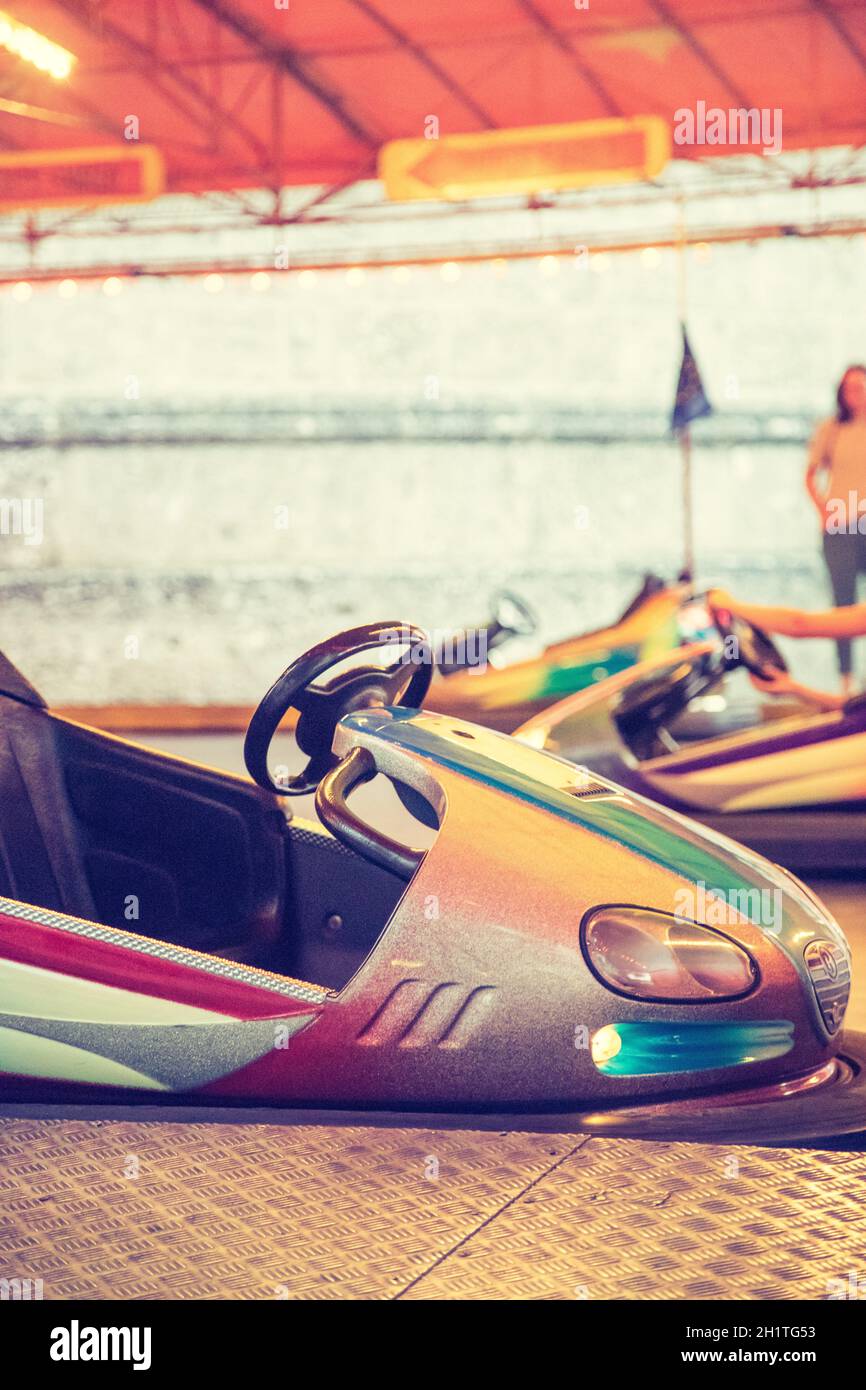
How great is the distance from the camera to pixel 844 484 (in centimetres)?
589

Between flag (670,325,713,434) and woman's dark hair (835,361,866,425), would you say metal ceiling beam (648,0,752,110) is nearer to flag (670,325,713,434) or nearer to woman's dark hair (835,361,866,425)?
flag (670,325,713,434)

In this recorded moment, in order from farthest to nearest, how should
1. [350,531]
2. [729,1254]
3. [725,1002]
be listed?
[350,531]
[725,1002]
[729,1254]

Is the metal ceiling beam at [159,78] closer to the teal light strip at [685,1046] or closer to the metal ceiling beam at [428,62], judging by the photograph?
the metal ceiling beam at [428,62]

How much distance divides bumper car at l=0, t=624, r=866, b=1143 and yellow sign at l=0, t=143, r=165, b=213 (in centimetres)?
602

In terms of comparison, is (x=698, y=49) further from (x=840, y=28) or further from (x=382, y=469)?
(x=382, y=469)

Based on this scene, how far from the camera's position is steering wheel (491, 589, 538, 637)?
205 inches

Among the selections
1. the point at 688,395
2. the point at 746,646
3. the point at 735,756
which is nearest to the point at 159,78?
the point at 688,395

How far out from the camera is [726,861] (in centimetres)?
185
